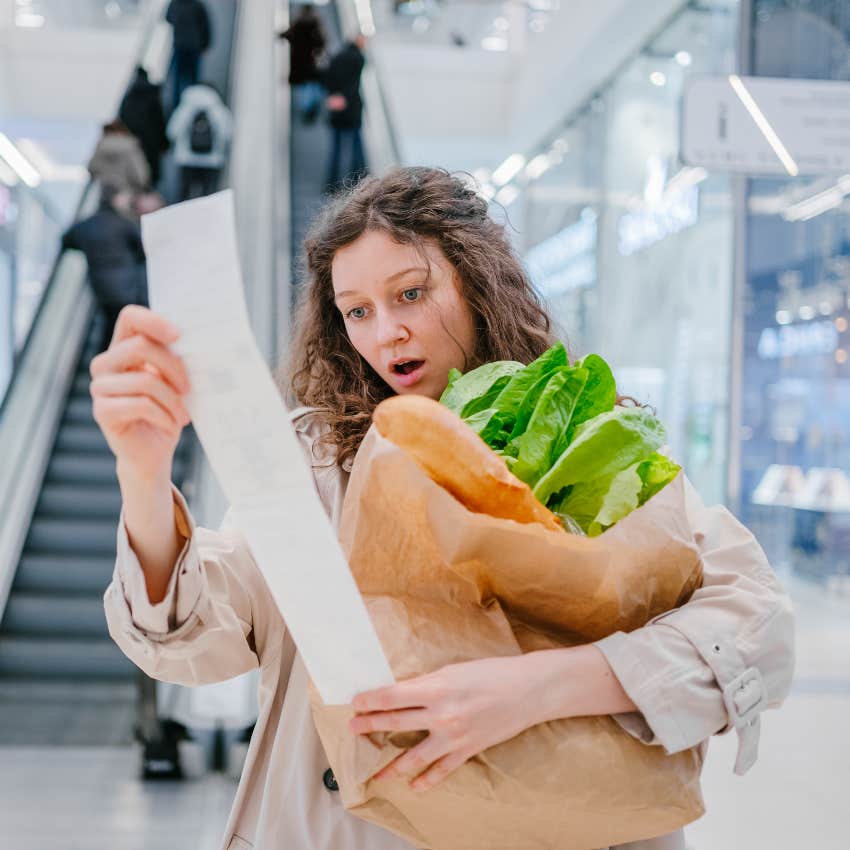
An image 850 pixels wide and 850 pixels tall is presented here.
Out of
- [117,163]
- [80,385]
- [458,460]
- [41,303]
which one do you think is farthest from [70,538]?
[458,460]

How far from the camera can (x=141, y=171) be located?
7.81m

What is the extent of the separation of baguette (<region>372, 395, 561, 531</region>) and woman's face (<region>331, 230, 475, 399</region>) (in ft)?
1.56

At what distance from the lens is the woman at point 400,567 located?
3.14 ft

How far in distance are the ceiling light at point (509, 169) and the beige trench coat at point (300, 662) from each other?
1544cm

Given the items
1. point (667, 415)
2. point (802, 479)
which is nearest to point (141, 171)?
point (667, 415)

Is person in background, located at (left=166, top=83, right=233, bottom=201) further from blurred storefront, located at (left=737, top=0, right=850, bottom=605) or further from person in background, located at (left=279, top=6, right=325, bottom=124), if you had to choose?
blurred storefront, located at (left=737, top=0, right=850, bottom=605)

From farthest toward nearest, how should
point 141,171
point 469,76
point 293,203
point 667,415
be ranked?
point 469,76
point 293,203
point 667,415
point 141,171

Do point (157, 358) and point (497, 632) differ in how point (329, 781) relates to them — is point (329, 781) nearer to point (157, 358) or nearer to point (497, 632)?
point (497, 632)

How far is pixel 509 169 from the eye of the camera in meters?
16.9

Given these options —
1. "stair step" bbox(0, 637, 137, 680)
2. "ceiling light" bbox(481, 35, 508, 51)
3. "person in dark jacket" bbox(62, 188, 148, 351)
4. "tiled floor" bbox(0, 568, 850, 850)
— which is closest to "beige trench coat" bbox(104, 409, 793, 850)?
"tiled floor" bbox(0, 568, 850, 850)

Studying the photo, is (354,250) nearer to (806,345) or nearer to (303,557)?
(303,557)

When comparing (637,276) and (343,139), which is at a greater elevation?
(343,139)

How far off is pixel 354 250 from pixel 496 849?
2.78ft

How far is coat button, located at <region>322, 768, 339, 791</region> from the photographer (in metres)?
1.26
